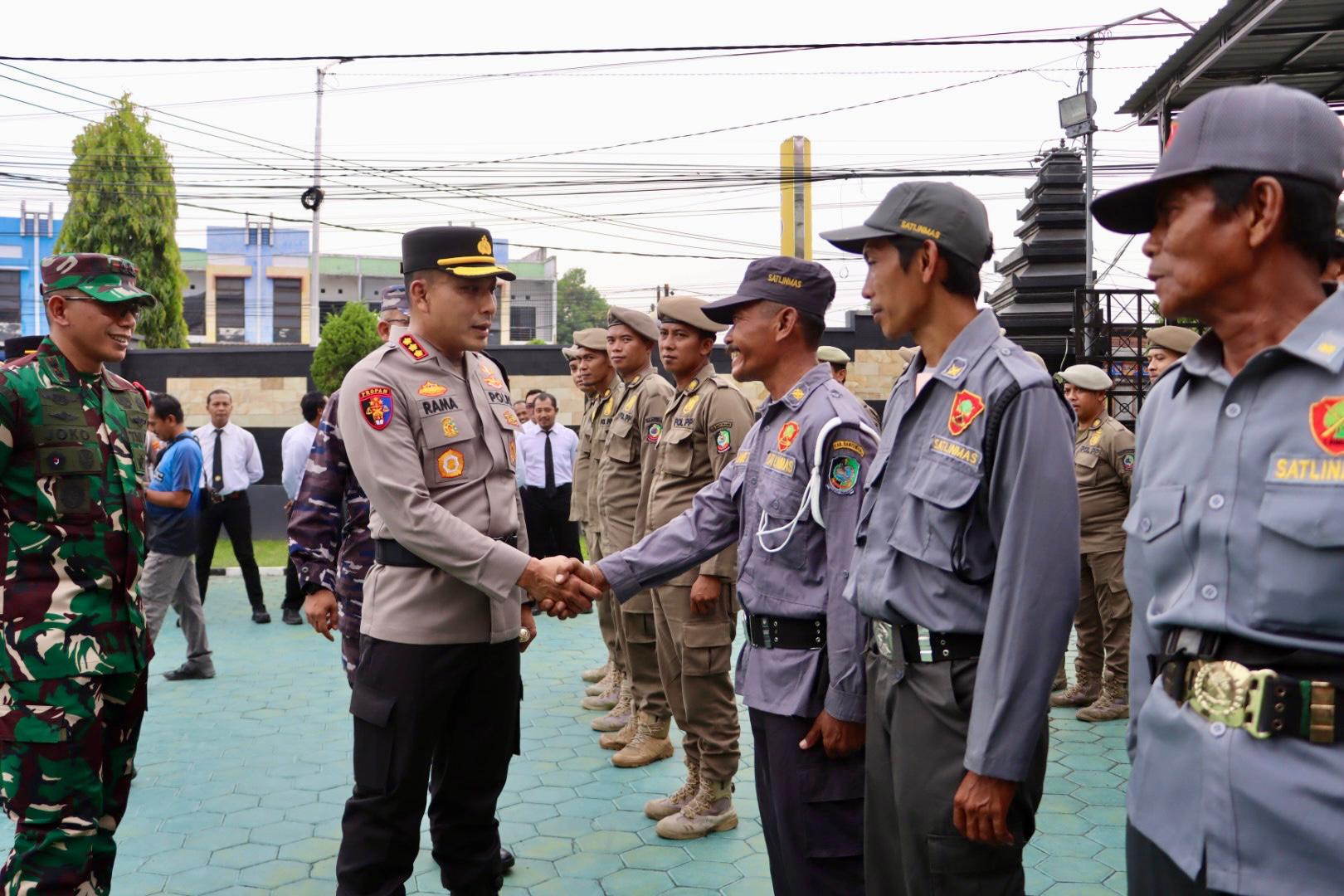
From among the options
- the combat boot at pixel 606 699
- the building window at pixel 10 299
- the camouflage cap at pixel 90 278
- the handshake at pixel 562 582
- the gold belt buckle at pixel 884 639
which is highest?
the building window at pixel 10 299

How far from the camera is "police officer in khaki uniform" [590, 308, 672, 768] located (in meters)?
5.39

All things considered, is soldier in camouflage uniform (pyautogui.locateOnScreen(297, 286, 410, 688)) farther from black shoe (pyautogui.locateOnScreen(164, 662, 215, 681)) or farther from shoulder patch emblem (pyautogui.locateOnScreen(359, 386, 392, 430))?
black shoe (pyautogui.locateOnScreen(164, 662, 215, 681))

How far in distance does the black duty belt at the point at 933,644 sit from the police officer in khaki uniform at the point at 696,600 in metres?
1.87

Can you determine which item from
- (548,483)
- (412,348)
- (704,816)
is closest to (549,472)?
(548,483)

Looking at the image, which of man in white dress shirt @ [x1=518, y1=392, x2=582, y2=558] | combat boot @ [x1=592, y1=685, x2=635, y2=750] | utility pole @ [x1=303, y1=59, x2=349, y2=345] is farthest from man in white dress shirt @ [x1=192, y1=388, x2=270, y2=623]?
utility pole @ [x1=303, y1=59, x2=349, y2=345]

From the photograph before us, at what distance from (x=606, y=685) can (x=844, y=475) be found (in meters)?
4.17

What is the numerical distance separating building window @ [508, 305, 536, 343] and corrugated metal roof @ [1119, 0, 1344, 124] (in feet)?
162

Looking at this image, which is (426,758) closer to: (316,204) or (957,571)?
(957,571)

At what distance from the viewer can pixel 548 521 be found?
985 cm

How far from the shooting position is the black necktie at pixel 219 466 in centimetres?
905

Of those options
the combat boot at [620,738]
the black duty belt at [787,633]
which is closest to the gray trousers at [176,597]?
the combat boot at [620,738]

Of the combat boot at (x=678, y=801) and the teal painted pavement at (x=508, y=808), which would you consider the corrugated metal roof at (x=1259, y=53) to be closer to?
the teal painted pavement at (x=508, y=808)

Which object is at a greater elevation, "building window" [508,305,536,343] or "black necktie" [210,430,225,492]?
"building window" [508,305,536,343]

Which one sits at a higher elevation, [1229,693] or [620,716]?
[1229,693]
